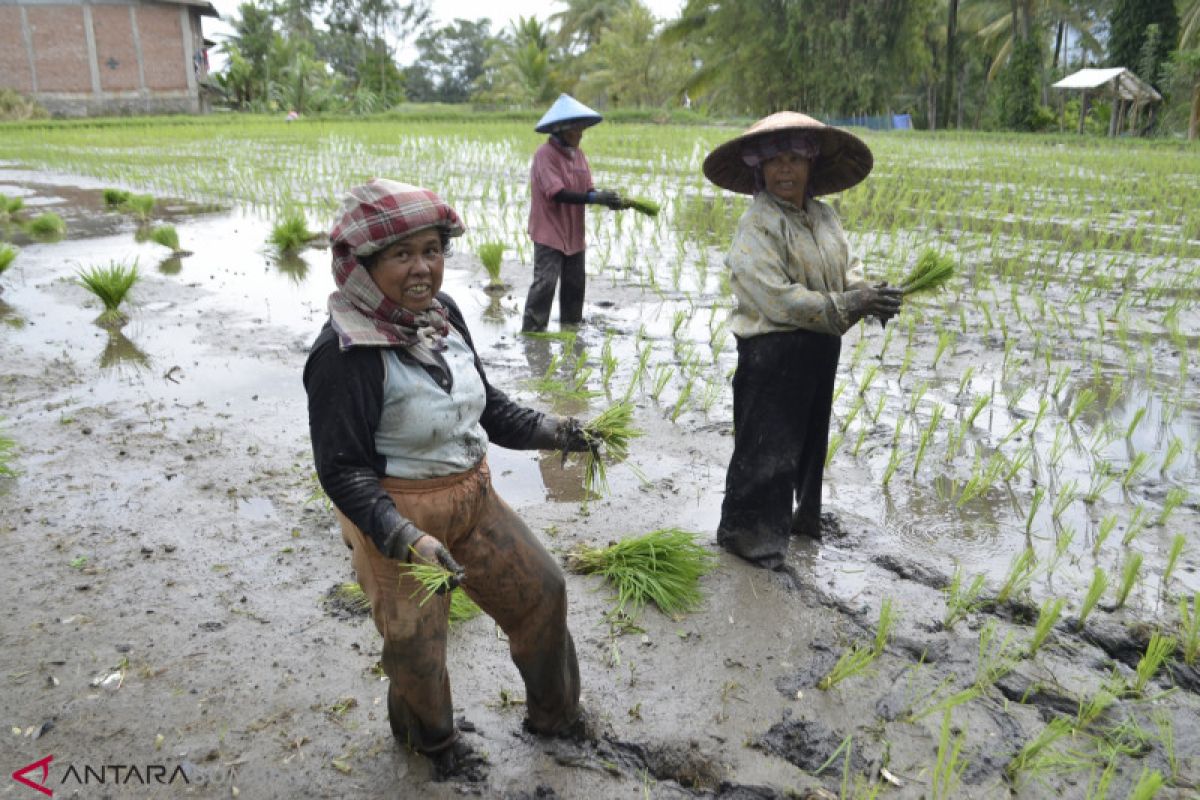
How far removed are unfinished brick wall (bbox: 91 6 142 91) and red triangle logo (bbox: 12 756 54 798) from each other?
32212 millimetres

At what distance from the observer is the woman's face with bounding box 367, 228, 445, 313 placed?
179 cm

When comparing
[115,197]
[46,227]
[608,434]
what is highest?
[115,197]

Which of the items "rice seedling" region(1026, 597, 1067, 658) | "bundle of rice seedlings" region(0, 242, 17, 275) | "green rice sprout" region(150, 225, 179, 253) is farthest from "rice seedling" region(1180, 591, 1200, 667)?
"green rice sprout" region(150, 225, 179, 253)

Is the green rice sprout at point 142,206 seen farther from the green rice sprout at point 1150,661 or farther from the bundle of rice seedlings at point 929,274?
the green rice sprout at point 1150,661

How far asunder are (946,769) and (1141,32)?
26.5m

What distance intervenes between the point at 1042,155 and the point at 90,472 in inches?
609

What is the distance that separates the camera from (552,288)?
5805 mm

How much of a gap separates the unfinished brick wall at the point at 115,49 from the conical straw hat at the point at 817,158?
104 ft

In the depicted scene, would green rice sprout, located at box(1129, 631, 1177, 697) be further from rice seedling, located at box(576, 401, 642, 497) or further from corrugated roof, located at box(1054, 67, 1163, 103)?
corrugated roof, located at box(1054, 67, 1163, 103)

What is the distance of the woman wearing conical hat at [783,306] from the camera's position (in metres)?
2.71

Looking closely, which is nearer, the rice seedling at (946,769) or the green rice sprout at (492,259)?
the rice seedling at (946,769)

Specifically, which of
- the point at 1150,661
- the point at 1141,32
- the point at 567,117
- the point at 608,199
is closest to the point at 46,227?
the point at 567,117

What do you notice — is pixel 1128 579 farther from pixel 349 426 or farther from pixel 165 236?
pixel 165 236

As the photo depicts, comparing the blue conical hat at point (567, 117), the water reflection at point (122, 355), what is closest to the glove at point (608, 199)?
the blue conical hat at point (567, 117)
